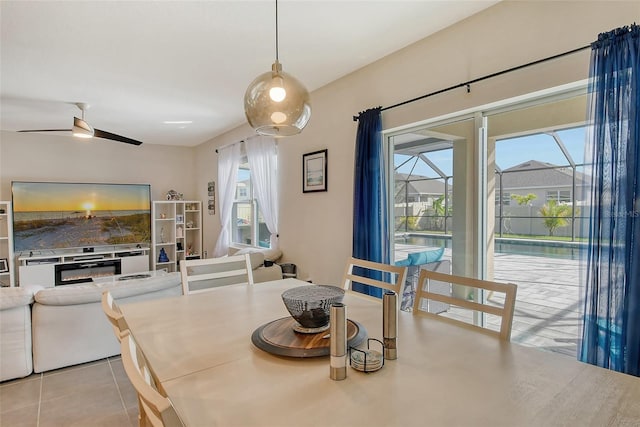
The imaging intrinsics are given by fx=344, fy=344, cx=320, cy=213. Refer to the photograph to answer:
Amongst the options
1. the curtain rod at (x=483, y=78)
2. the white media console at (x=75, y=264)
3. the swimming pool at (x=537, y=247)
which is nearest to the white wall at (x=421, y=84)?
the curtain rod at (x=483, y=78)

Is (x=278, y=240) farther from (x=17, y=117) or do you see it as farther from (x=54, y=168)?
(x=54, y=168)

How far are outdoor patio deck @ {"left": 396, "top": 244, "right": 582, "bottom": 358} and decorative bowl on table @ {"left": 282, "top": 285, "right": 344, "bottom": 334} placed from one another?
4.61 ft

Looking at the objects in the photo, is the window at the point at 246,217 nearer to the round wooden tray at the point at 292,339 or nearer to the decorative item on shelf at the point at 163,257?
the decorative item on shelf at the point at 163,257

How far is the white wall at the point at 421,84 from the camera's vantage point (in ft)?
6.12

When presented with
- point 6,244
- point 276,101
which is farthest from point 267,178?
point 6,244

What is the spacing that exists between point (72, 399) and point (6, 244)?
4303 mm

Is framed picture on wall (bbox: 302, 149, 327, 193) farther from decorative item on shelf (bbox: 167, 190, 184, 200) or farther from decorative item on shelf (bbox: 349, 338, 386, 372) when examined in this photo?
decorative item on shelf (bbox: 167, 190, 184, 200)

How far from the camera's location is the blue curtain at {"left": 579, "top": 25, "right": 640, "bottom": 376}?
1.54 metres

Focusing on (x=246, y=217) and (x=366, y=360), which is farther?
(x=246, y=217)

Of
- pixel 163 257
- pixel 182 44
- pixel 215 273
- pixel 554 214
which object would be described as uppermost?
pixel 182 44

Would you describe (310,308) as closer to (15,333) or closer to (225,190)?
(15,333)

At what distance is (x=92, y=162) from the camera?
6066mm

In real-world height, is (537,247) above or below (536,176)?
below

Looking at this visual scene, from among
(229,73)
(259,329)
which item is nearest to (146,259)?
(229,73)
